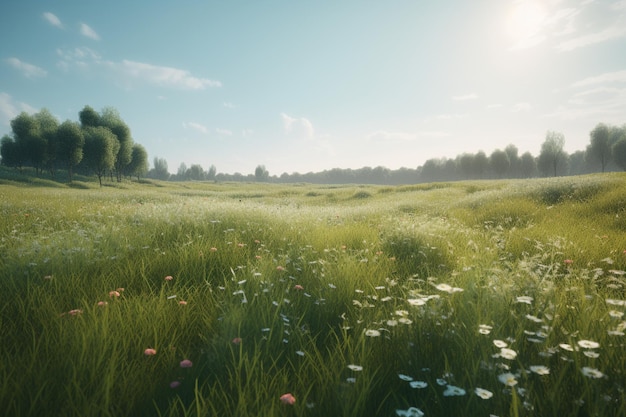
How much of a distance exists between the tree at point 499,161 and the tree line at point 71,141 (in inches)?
4302

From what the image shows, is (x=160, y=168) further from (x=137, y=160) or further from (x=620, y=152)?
(x=620, y=152)

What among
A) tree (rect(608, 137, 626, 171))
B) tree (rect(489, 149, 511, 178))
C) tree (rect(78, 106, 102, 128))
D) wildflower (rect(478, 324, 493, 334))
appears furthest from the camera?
tree (rect(489, 149, 511, 178))

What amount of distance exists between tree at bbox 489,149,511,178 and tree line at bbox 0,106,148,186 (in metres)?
109

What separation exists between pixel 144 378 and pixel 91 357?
37 cm

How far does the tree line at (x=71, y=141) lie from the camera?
55.0 m

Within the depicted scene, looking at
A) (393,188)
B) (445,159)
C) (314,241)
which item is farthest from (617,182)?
(445,159)

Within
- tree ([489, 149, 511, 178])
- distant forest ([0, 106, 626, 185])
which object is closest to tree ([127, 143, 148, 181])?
distant forest ([0, 106, 626, 185])

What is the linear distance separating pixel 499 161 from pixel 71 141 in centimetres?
11715

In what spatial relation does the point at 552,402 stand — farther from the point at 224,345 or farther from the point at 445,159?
the point at 445,159

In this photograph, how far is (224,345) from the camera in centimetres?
240

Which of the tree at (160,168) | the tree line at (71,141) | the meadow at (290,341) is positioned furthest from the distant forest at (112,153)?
the tree at (160,168)

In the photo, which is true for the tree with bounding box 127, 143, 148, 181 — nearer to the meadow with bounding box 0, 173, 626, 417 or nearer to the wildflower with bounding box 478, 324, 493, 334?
the meadow with bounding box 0, 173, 626, 417

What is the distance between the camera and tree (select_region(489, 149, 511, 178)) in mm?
107688

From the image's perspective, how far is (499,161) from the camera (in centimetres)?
10769
